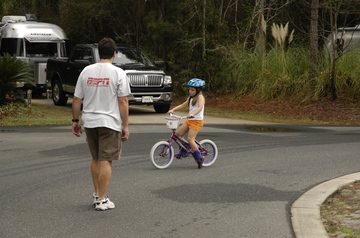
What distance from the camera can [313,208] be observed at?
7082mm

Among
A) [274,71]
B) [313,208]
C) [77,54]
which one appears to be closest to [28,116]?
[77,54]

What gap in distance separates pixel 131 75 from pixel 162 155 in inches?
367

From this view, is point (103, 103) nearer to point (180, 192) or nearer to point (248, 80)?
point (180, 192)

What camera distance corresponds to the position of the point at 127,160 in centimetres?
1076

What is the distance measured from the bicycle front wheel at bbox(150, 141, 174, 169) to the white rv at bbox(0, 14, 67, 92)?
16.1 m

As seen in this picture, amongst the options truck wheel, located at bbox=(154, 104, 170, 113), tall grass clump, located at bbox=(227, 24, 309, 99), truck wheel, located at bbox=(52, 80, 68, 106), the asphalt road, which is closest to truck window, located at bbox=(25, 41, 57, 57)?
truck wheel, located at bbox=(52, 80, 68, 106)

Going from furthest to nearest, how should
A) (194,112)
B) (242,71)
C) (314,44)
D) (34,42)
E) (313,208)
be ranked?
(34,42), (242,71), (314,44), (194,112), (313,208)

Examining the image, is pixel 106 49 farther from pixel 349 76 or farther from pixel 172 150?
pixel 349 76

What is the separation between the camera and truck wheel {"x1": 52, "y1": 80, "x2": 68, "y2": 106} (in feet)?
72.8

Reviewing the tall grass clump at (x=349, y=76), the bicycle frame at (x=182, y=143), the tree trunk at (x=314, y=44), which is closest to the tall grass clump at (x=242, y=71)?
the tree trunk at (x=314, y=44)

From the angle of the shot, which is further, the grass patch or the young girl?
the grass patch

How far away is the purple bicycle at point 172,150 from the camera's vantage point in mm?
9734

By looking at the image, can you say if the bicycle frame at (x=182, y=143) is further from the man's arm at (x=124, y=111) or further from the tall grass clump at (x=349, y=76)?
the tall grass clump at (x=349, y=76)

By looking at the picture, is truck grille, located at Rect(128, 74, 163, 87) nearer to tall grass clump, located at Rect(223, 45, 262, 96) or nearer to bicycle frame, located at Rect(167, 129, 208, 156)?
tall grass clump, located at Rect(223, 45, 262, 96)
